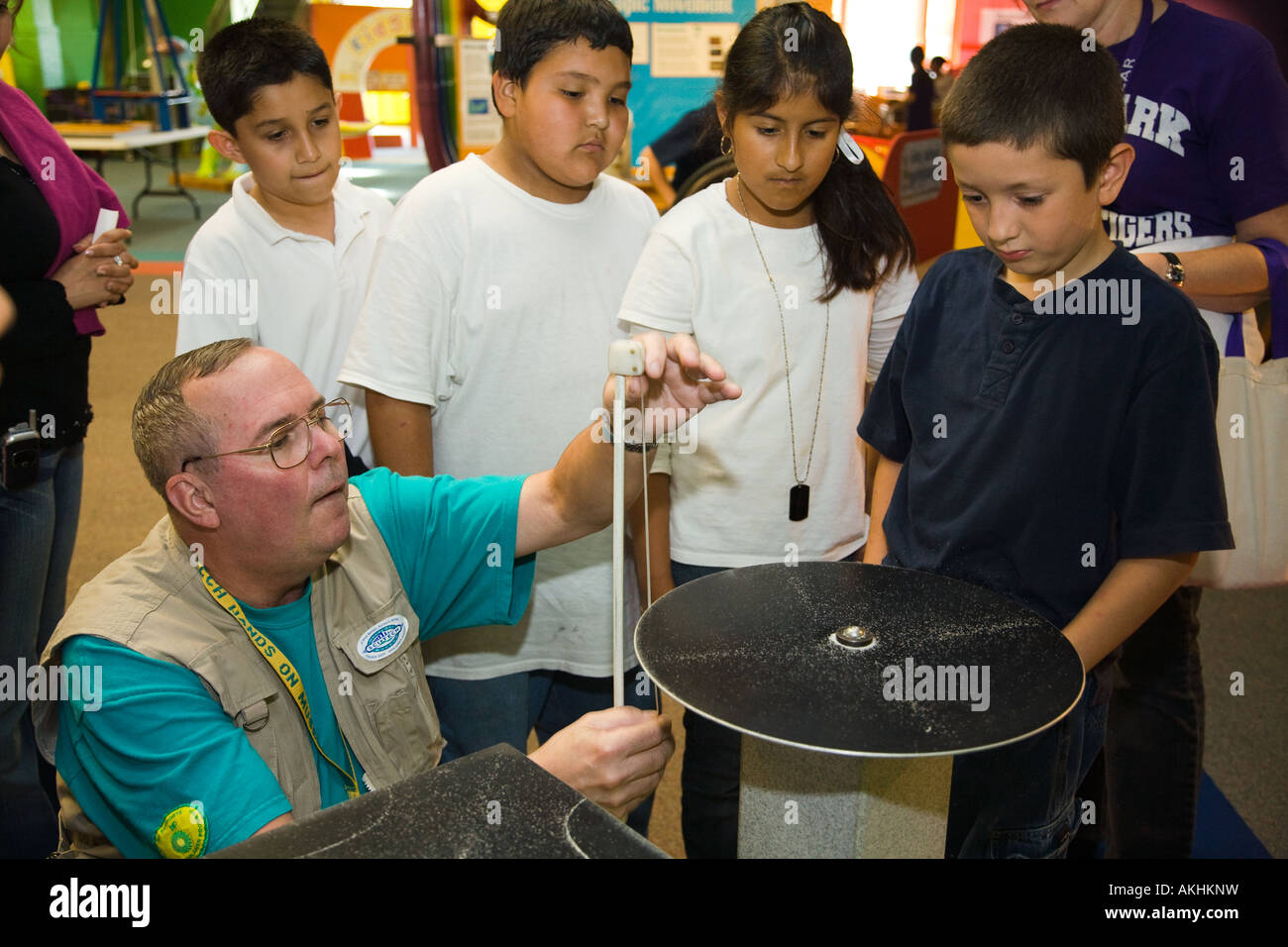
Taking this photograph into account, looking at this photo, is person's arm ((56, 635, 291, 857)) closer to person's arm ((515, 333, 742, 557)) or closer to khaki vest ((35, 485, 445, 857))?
khaki vest ((35, 485, 445, 857))

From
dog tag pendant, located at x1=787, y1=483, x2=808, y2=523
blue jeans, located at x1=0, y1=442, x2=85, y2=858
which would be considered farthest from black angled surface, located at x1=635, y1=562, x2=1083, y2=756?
blue jeans, located at x1=0, y1=442, x2=85, y2=858

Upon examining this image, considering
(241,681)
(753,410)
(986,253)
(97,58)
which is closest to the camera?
(241,681)

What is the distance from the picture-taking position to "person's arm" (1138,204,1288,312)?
145 centimetres

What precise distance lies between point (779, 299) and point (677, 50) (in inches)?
130

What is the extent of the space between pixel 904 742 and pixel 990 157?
2.35 feet

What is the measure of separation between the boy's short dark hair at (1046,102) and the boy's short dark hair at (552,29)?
0.62 metres

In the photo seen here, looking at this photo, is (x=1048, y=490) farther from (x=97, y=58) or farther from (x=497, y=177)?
(x=97, y=58)

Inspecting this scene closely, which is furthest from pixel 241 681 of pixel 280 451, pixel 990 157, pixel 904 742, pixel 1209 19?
pixel 1209 19

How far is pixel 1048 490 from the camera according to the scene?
1266mm

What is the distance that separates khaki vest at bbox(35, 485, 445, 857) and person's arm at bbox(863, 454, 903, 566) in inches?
24.5

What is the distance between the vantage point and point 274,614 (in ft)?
4.48

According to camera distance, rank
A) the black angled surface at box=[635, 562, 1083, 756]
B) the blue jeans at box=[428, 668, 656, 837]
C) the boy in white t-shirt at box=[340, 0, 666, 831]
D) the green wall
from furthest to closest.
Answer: the green wall < the blue jeans at box=[428, 668, 656, 837] < the boy in white t-shirt at box=[340, 0, 666, 831] < the black angled surface at box=[635, 562, 1083, 756]

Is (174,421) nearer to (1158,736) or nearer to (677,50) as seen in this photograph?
(1158,736)

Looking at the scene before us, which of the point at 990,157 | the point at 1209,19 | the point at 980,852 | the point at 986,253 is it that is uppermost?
the point at 1209,19
